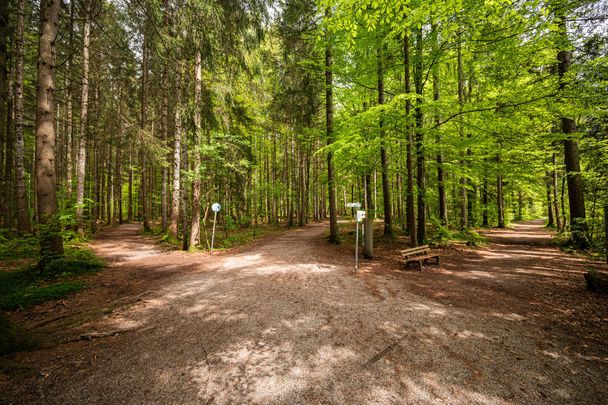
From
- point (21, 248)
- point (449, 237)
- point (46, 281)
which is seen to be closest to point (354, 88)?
point (449, 237)

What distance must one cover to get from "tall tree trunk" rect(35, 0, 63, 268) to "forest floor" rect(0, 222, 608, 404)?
1889 mm

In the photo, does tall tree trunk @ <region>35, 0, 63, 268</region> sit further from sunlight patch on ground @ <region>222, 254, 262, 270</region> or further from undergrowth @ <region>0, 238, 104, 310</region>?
sunlight patch on ground @ <region>222, 254, 262, 270</region>

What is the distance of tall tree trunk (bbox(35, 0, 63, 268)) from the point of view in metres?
6.72

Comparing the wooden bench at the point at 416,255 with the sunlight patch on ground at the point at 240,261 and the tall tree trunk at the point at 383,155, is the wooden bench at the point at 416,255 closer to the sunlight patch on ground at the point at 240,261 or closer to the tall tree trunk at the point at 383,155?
the tall tree trunk at the point at 383,155

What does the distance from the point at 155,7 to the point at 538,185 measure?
104ft

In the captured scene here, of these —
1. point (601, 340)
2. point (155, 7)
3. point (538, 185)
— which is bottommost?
point (601, 340)

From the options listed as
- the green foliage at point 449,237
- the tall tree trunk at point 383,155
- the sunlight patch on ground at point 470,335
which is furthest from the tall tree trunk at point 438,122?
the sunlight patch on ground at point 470,335

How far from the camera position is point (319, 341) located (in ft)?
12.8

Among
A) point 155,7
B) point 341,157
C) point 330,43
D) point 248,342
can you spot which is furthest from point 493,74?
point 248,342

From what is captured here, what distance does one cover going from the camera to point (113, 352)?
11.7 feet

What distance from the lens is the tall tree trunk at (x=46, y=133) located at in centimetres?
672

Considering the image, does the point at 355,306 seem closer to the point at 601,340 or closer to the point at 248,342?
the point at 248,342

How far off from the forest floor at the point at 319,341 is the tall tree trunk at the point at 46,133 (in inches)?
74.4

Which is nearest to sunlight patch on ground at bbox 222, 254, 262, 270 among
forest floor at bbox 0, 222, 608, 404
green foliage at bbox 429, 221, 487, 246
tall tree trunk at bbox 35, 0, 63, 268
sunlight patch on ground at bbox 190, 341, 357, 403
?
forest floor at bbox 0, 222, 608, 404
